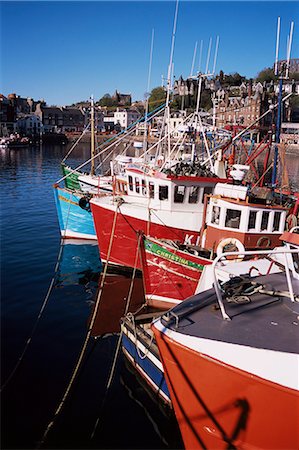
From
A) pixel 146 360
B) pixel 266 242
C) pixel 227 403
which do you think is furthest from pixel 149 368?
pixel 266 242

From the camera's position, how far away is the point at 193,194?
17344 millimetres

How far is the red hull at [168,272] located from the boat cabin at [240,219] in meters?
1.47

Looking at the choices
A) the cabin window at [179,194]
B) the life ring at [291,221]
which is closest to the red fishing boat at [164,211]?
the cabin window at [179,194]

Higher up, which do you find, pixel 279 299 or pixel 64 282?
pixel 279 299

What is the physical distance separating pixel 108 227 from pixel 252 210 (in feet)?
23.6

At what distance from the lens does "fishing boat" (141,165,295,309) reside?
13.4 meters

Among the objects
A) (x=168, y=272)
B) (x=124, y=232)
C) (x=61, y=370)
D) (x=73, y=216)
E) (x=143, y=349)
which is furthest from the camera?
(x=73, y=216)

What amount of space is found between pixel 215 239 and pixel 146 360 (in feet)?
20.7

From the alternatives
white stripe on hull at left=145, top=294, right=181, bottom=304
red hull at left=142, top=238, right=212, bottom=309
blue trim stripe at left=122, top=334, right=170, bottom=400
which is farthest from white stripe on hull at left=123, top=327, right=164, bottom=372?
white stripe on hull at left=145, top=294, right=181, bottom=304

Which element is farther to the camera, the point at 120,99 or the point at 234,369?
→ the point at 120,99

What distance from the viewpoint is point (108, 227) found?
18.2 metres

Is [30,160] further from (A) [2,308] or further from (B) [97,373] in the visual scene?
(B) [97,373]

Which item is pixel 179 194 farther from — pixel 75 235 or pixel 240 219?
pixel 75 235

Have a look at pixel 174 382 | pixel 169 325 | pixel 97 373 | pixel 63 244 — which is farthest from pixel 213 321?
pixel 63 244
